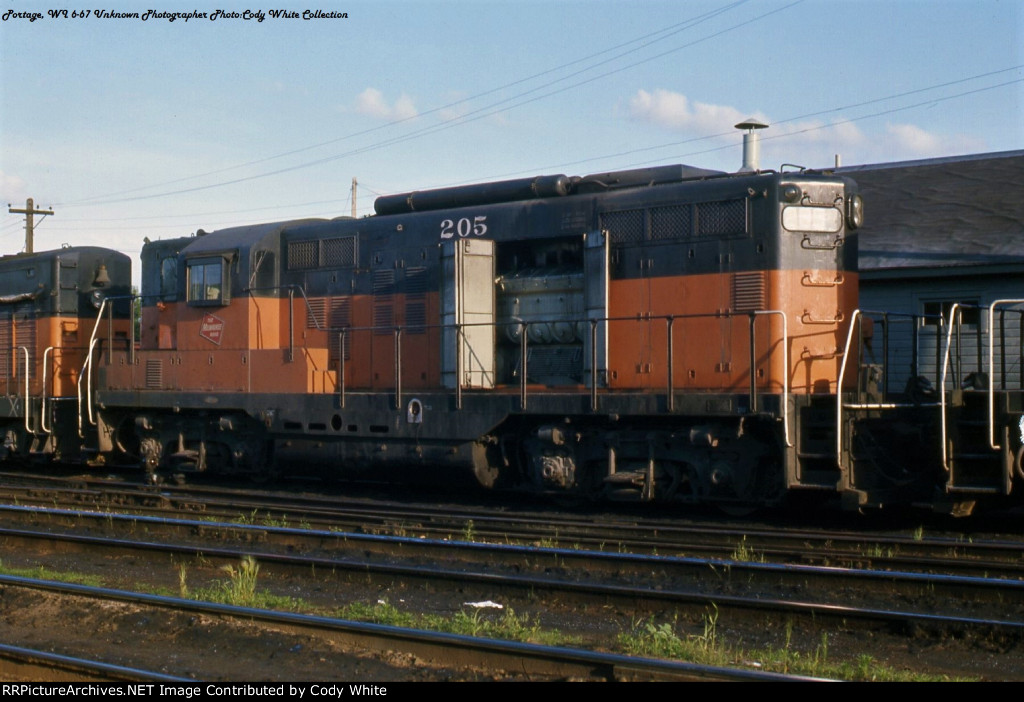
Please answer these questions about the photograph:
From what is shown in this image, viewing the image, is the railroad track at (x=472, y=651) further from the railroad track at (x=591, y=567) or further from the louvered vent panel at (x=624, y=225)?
the louvered vent panel at (x=624, y=225)

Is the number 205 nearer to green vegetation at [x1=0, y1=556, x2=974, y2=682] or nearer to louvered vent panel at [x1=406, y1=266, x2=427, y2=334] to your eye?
louvered vent panel at [x1=406, y1=266, x2=427, y2=334]

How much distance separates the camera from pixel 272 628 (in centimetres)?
665

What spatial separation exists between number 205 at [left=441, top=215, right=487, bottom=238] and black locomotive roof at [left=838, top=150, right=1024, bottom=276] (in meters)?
7.46

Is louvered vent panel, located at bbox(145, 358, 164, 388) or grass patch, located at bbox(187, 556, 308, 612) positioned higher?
louvered vent panel, located at bbox(145, 358, 164, 388)

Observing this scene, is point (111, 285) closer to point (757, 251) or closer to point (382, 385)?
point (382, 385)

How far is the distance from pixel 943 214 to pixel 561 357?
9.77 metres

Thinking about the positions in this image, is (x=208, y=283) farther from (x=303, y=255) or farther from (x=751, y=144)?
(x=751, y=144)

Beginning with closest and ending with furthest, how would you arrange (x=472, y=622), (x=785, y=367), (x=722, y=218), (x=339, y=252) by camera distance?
(x=472, y=622) → (x=785, y=367) → (x=722, y=218) → (x=339, y=252)

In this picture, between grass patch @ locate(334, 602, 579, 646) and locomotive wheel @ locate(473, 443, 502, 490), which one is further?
locomotive wheel @ locate(473, 443, 502, 490)

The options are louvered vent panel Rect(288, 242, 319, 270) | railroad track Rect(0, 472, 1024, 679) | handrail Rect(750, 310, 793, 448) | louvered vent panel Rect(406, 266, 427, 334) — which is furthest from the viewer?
louvered vent panel Rect(288, 242, 319, 270)

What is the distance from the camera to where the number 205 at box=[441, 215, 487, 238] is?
40.2 ft

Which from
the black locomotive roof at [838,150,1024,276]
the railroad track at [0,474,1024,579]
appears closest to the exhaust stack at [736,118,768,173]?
the black locomotive roof at [838,150,1024,276]

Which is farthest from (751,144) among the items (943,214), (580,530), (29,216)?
(29,216)

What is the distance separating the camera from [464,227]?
12391mm
